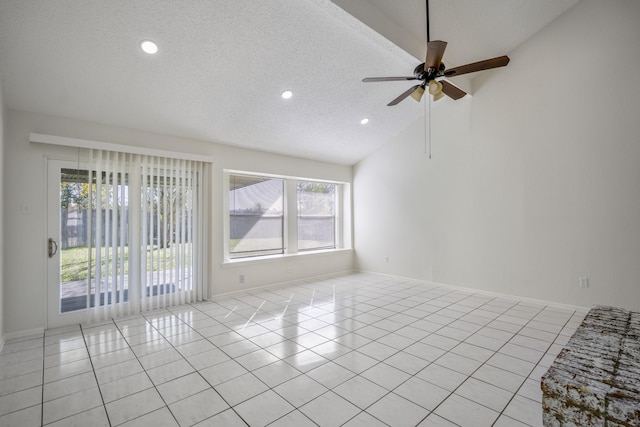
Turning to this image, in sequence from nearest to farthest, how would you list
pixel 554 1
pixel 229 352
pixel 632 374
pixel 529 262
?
pixel 632 374 → pixel 229 352 → pixel 554 1 → pixel 529 262

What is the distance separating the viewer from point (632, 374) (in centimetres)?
158

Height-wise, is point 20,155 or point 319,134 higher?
point 319,134

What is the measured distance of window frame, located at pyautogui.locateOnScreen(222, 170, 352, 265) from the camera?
5164 millimetres

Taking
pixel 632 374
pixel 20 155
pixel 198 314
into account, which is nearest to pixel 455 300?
pixel 632 374

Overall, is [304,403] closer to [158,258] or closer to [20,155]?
[158,258]

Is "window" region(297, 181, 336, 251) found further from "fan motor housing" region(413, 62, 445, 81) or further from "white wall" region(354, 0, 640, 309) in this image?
"fan motor housing" region(413, 62, 445, 81)

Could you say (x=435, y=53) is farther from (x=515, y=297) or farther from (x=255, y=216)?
(x=255, y=216)

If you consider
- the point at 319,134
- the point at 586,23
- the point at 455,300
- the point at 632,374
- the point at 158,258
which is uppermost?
the point at 586,23

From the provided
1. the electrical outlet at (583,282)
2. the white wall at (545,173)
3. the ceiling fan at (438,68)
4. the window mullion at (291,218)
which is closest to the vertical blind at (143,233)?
the window mullion at (291,218)

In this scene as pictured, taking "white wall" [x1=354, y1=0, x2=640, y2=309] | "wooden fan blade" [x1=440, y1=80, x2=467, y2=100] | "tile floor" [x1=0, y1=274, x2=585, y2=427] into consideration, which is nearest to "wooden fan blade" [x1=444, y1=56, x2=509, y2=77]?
"wooden fan blade" [x1=440, y1=80, x2=467, y2=100]

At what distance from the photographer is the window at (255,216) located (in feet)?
17.5

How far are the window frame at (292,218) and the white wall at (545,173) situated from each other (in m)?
1.70

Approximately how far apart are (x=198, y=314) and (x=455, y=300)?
3.77m

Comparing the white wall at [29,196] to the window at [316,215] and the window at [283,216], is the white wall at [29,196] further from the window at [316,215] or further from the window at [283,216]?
the window at [316,215]
